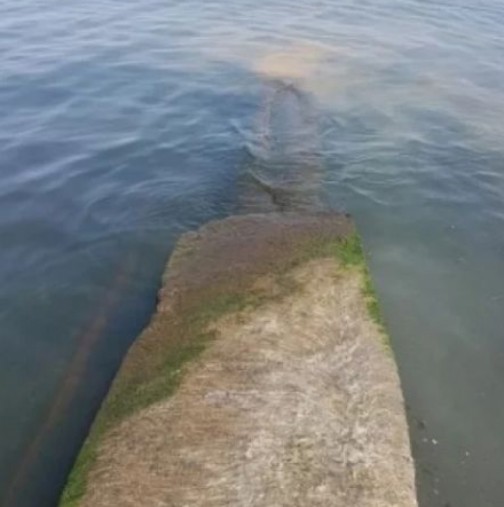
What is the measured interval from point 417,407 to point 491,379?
1.52 metres

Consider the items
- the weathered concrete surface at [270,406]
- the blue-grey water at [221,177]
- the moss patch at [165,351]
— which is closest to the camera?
the weathered concrete surface at [270,406]

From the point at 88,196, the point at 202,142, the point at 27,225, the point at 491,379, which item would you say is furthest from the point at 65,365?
the point at 202,142

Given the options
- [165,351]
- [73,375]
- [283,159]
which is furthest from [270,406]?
[283,159]

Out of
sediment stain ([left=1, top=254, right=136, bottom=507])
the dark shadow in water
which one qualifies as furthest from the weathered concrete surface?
the dark shadow in water

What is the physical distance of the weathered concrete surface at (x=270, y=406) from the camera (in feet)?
29.5

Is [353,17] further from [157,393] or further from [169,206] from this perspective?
[157,393]

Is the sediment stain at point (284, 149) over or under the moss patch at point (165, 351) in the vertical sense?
under

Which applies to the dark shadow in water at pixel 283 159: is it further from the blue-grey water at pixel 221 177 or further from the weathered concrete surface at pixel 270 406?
the weathered concrete surface at pixel 270 406

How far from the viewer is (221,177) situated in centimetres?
1800

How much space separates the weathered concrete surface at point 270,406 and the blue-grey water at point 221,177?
4.45ft

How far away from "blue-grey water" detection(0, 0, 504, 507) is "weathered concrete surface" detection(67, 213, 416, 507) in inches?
53.4

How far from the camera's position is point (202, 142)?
19.8 m

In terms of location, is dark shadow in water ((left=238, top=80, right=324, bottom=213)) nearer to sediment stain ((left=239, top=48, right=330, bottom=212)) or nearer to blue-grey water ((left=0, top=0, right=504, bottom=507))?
sediment stain ((left=239, top=48, right=330, bottom=212))

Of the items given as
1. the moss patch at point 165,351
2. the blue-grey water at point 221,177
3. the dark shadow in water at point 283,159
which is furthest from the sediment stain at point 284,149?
the moss patch at point 165,351
